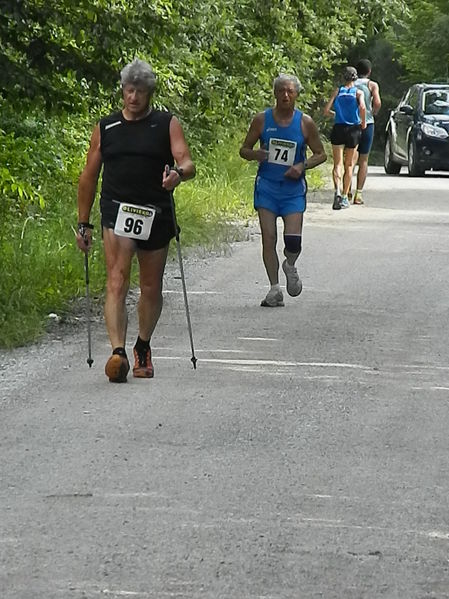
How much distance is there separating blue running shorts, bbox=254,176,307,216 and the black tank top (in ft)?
11.1

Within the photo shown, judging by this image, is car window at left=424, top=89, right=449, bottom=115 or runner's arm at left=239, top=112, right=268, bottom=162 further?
car window at left=424, top=89, right=449, bottom=115

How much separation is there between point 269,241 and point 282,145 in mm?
859

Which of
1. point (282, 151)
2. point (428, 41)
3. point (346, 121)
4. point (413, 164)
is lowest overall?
point (428, 41)

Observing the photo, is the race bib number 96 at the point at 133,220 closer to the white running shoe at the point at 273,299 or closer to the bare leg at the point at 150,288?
the bare leg at the point at 150,288

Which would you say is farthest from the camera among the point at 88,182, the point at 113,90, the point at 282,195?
the point at 113,90

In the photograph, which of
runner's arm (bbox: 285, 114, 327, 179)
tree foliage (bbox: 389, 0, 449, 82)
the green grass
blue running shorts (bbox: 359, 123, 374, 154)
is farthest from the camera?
tree foliage (bbox: 389, 0, 449, 82)

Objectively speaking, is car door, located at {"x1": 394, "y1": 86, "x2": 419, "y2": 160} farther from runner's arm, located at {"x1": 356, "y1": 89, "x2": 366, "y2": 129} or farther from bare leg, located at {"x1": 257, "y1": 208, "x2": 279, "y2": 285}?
bare leg, located at {"x1": 257, "y1": 208, "x2": 279, "y2": 285}

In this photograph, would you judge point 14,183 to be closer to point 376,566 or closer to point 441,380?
point 441,380

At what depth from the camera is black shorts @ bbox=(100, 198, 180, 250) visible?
32.6 feet

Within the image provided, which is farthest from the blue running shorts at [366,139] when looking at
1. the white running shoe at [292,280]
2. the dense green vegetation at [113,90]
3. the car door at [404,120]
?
the white running shoe at [292,280]

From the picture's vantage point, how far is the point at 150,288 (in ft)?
33.5

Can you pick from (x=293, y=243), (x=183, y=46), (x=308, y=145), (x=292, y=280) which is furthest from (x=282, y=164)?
(x=183, y=46)

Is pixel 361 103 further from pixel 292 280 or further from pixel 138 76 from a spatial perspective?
pixel 138 76

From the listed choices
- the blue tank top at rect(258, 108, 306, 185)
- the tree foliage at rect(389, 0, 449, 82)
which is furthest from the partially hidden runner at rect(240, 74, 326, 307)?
the tree foliage at rect(389, 0, 449, 82)
